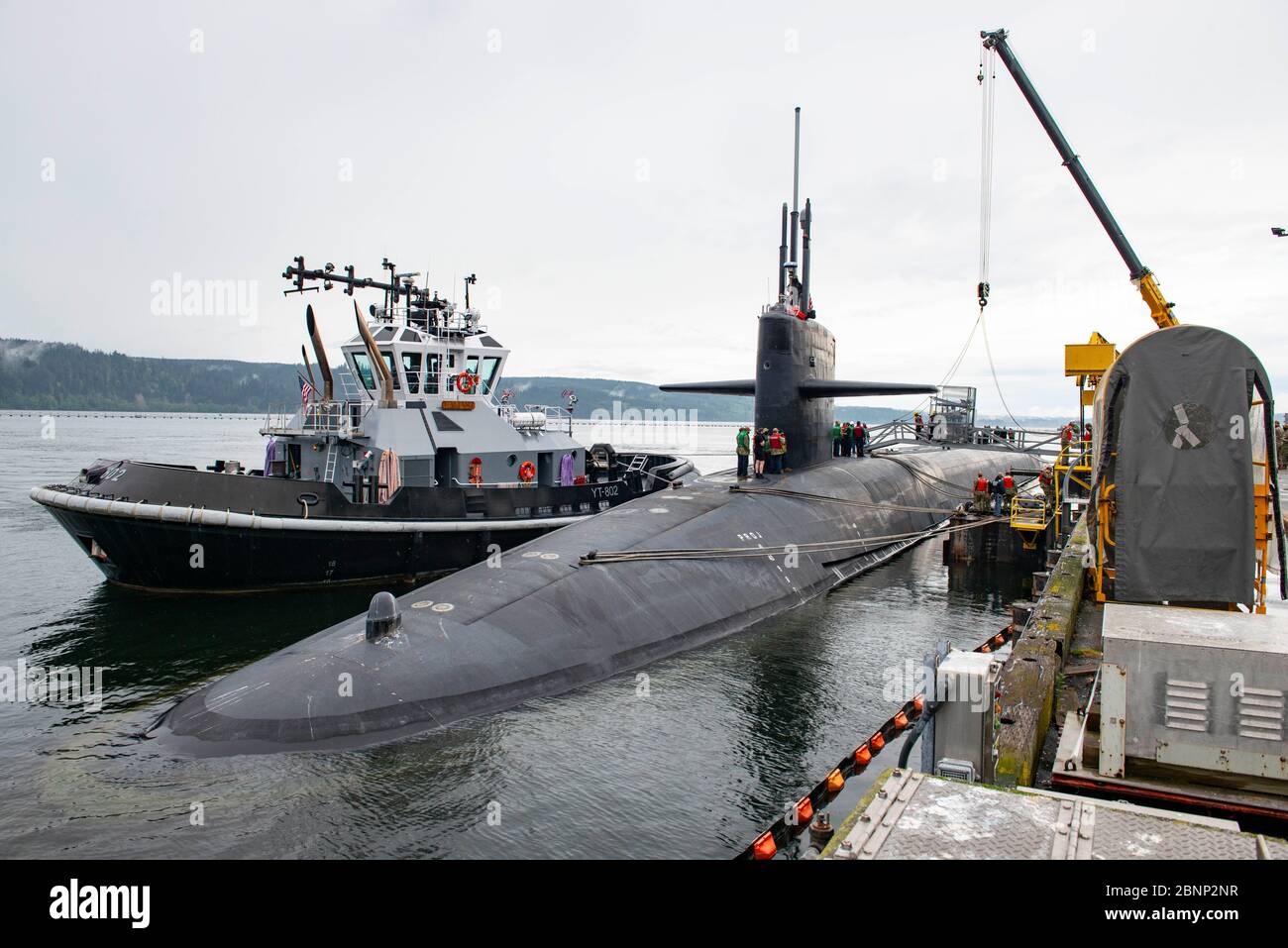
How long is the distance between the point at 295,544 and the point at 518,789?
11463 millimetres

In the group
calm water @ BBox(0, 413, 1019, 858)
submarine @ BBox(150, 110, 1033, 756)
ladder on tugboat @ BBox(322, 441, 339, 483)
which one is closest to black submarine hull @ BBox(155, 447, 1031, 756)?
submarine @ BBox(150, 110, 1033, 756)

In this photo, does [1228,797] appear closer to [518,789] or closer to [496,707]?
[518,789]

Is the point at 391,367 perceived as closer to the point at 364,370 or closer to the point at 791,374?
the point at 364,370

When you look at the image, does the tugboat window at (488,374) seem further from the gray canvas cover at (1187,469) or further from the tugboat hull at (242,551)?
the gray canvas cover at (1187,469)

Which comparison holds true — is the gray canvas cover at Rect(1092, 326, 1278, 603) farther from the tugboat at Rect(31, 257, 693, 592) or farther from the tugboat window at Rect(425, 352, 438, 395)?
the tugboat window at Rect(425, 352, 438, 395)

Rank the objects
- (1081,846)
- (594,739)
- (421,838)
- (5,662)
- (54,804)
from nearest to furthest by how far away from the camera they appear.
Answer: (1081,846)
(421,838)
(54,804)
(594,739)
(5,662)

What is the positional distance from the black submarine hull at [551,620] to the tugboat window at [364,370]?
29.0ft

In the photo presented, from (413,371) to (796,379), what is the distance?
10.00 m

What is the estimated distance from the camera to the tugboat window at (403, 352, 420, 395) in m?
22.8

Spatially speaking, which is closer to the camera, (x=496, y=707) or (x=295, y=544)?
(x=496, y=707)

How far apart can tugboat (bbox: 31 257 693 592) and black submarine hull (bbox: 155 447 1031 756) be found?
514 cm

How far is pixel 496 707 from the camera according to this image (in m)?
10.6
